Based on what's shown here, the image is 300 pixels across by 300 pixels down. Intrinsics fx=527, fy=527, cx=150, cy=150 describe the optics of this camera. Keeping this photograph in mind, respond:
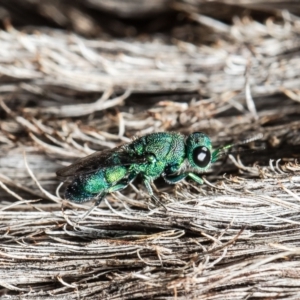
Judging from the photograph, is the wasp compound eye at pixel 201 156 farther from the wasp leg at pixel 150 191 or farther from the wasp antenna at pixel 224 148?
the wasp leg at pixel 150 191

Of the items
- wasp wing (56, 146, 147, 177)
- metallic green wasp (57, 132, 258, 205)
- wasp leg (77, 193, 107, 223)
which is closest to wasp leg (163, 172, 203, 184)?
metallic green wasp (57, 132, 258, 205)

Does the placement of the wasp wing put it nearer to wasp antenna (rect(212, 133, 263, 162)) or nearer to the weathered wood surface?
the weathered wood surface

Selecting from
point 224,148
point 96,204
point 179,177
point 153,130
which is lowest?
point 96,204

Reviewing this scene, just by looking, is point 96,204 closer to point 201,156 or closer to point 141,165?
point 141,165

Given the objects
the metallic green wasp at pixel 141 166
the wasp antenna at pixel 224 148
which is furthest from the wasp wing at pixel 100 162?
the wasp antenna at pixel 224 148

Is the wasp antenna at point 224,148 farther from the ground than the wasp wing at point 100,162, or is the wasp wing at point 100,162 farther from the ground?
the wasp antenna at point 224,148

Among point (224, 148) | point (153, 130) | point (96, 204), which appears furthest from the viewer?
point (153, 130)

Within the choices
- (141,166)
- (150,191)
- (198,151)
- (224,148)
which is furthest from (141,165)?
(224,148)

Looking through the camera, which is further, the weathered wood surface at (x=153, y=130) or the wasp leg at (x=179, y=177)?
the wasp leg at (x=179, y=177)
